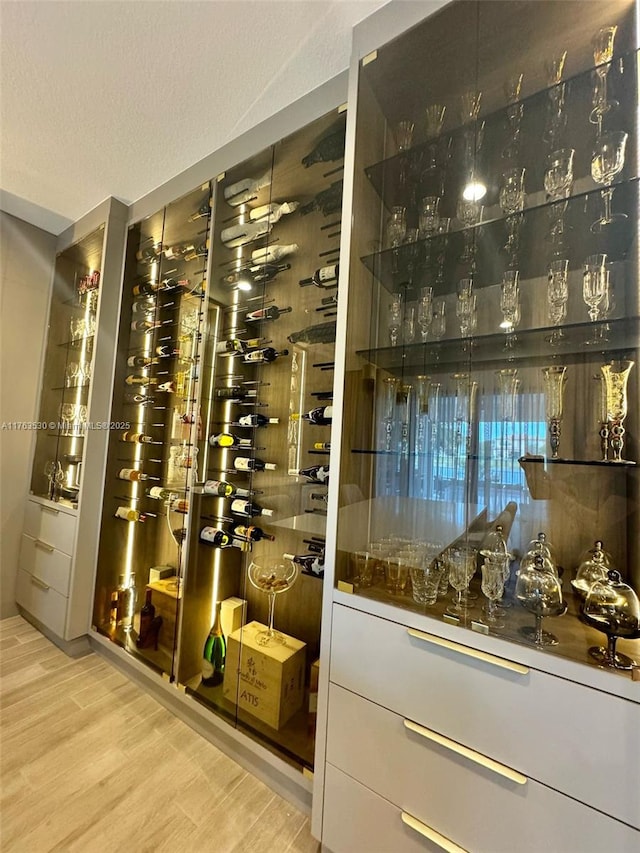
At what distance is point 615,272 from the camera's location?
3.30 feet

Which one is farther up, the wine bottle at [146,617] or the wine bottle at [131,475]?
the wine bottle at [131,475]

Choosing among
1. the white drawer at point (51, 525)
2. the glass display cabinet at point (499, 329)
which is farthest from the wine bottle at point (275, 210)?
the white drawer at point (51, 525)

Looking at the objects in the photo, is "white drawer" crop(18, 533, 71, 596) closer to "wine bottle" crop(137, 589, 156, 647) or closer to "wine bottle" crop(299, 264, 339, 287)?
"wine bottle" crop(137, 589, 156, 647)

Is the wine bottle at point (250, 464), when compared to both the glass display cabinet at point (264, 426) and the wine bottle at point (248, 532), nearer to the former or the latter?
the glass display cabinet at point (264, 426)

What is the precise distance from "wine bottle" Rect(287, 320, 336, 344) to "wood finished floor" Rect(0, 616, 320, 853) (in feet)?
6.00

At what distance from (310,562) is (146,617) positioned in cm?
110

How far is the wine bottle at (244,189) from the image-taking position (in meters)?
1.79

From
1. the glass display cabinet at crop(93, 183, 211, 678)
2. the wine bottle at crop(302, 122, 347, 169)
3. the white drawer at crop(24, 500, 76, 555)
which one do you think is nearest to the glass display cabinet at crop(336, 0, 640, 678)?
the wine bottle at crop(302, 122, 347, 169)

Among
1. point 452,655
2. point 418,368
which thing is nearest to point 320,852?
point 452,655

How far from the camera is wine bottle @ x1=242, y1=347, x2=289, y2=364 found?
1779 millimetres

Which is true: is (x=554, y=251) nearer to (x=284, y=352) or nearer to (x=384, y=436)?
(x=384, y=436)

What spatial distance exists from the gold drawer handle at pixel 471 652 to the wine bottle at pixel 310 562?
1.90 ft

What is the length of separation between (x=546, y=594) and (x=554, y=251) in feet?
3.31

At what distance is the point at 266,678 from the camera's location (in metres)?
1.48
